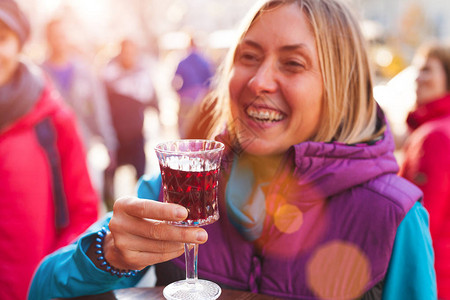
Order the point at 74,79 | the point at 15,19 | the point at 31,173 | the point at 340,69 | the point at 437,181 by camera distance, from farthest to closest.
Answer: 1. the point at 74,79
2. the point at 437,181
3. the point at 15,19
4. the point at 31,173
5. the point at 340,69

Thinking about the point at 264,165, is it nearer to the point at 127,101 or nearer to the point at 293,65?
the point at 293,65

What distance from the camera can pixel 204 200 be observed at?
145 centimetres

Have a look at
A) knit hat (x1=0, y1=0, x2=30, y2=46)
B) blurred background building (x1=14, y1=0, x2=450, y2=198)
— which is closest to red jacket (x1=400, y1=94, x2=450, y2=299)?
knit hat (x1=0, y1=0, x2=30, y2=46)

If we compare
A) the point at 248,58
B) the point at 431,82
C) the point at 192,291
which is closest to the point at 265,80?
the point at 248,58

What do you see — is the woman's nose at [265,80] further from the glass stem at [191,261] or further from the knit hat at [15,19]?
the knit hat at [15,19]

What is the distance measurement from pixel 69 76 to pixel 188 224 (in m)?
4.65

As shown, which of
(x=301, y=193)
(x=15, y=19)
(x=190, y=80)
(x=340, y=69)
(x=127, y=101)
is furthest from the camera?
(x=190, y=80)

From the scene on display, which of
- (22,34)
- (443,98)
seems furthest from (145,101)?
(443,98)

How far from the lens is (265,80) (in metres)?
1.78

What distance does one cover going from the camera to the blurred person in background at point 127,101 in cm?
659

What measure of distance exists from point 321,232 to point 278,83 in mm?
611

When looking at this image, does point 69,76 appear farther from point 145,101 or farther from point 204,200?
point 204,200

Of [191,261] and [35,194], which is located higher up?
[191,261]

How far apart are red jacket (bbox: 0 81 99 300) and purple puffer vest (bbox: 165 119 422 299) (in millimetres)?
1229
